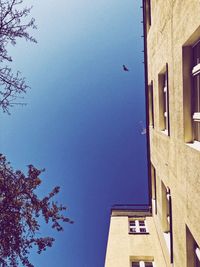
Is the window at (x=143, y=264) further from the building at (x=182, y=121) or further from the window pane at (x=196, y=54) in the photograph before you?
the window pane at (x=196, y=54)

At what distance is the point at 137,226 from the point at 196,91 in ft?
48.4

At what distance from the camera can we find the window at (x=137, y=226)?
20.4 m

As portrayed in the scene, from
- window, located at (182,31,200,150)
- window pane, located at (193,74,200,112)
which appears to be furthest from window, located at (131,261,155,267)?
window pane, located at (193,74,200,112)

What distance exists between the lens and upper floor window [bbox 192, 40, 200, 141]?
8297mm

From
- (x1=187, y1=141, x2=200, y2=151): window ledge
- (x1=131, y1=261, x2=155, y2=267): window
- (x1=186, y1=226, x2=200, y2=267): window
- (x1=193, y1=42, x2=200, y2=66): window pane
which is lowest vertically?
(x1=131, y1=261, x2=155, y2=267): window

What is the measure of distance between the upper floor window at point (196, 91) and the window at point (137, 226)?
1275 cm

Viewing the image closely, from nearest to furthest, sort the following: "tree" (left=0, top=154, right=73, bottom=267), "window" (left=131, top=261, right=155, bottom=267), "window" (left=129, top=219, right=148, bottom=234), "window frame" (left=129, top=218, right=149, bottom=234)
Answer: "tree" (left=0, top=154, right=73, bottom=267) < "window" (left=131, top=261, right=155, bottom=267) < "window frame" (left=129, top=218, right=149, bottom=234) < "window" (left=129, top=219, right=148, bottom=234)

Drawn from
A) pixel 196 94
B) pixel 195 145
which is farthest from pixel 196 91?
pixel 195 145

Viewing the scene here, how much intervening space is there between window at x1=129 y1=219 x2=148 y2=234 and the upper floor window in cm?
1275

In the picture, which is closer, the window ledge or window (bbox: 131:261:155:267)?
the window ledge

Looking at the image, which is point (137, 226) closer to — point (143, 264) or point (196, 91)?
point (143, 264)

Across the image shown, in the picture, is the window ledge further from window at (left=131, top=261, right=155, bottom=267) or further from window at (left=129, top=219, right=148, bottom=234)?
window at (left=129, top=219, right=148, bottom=234)

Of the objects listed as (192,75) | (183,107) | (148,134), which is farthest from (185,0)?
(148,134)

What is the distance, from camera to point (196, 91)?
27.8 ft
